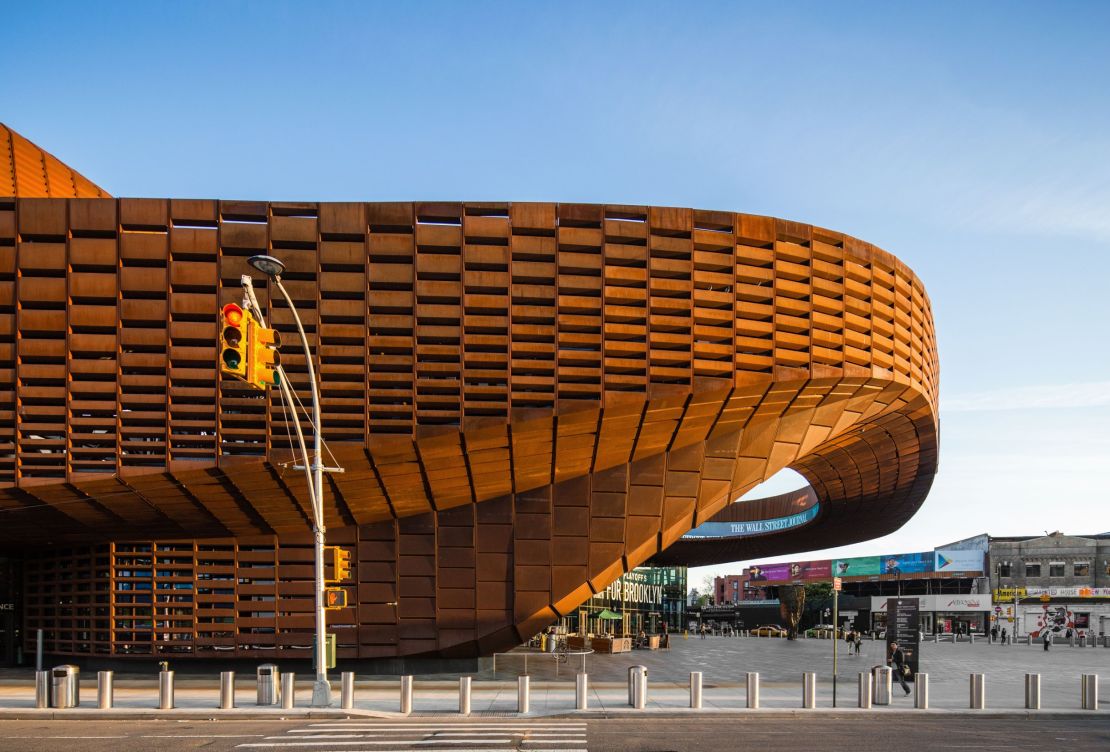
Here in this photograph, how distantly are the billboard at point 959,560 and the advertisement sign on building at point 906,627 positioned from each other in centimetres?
7123

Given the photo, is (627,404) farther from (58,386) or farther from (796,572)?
(796,572)

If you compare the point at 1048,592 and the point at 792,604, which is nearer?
the point at 792,604

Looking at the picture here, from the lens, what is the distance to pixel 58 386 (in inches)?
1022

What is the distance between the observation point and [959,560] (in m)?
94.3

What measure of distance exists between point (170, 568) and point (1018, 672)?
110 feet

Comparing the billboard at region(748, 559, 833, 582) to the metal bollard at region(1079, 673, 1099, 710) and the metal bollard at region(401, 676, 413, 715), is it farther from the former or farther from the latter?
the metal bollard at region(401, 676, 413, 715)

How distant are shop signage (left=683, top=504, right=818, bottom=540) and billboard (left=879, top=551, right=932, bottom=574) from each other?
37.6 metres

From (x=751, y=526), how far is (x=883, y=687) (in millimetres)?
44953

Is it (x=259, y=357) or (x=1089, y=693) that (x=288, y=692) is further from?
(x=1089, y=693)

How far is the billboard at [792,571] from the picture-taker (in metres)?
116

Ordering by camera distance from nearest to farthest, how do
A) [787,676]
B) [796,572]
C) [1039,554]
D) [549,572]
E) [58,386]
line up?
[58,386]
[549,572]
[787,676]
[1039,554]
[796,572]

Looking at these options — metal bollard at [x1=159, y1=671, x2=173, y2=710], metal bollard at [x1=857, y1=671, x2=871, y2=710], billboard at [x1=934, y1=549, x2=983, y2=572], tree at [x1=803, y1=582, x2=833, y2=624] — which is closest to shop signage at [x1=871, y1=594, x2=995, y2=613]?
billboard at [x1=934, y1=549, x2=983, y2=572]

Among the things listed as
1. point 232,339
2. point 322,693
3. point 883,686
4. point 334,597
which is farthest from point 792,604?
point 232,339

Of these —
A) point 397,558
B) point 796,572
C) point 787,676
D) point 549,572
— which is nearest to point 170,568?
point 397,558
